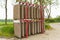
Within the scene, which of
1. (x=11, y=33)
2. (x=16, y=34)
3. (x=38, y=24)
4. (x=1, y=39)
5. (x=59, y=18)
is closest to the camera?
(x=1, y=39)

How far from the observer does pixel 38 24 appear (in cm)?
646

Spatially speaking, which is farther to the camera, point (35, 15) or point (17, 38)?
point (35, 15)

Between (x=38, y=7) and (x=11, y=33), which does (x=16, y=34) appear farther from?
(x=38, y=7)

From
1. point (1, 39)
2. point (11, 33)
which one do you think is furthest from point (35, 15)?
point (1, 39)

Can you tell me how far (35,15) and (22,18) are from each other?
0.99m

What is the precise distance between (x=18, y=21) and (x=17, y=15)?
266 mm

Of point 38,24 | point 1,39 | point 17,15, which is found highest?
point 17,15

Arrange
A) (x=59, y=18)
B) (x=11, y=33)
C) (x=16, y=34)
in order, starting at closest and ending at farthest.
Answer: (x=16, y=34) → (x=11, y=33) → (x=59, y=18)

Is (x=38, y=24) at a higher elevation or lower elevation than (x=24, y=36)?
higher

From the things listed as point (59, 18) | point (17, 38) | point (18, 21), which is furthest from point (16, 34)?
point (59, 18)

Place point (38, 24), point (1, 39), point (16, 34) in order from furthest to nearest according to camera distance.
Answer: point (38, 24) < point (16, 34) < point (1, 39)

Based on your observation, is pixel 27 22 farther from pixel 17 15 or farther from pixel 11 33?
pixel 11 33

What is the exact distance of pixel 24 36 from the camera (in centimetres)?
554

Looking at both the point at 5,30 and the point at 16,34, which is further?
the point at 5,30
